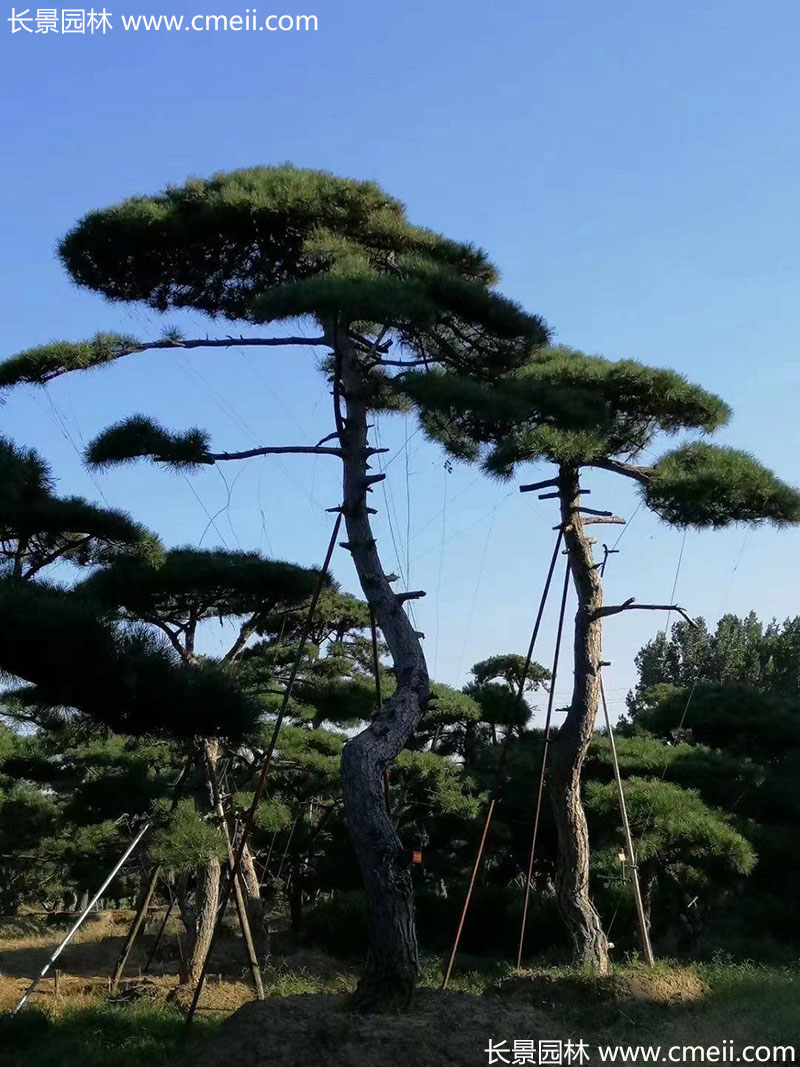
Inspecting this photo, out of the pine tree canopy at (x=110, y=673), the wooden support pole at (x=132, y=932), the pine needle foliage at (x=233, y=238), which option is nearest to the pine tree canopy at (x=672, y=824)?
the wooden support pole at (x=132, y=932)

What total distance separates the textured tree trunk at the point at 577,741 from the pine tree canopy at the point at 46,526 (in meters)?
3.53

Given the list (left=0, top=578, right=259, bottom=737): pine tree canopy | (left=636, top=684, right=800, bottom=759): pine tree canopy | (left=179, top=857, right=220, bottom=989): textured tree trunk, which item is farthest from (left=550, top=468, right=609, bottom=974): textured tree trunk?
(left=636, top=684, right=800, bottom=759): pine tree canopy

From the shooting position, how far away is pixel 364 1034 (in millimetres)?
4727

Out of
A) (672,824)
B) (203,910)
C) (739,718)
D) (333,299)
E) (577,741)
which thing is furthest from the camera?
(739,718)

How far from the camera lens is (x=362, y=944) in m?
13.0

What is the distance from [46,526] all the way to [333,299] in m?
2.17

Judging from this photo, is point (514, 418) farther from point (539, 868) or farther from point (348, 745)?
point (539, 868)

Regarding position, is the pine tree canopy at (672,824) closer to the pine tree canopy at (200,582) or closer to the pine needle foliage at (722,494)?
the pine needle foliage at (722,494)

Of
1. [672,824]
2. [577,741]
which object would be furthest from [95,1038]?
[672,824]

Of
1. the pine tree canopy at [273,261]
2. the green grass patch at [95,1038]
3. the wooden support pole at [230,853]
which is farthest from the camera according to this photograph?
the wooden support pole at [230,853]

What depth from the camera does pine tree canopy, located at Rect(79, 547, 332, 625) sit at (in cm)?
705

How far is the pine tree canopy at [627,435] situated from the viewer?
6.62 meters

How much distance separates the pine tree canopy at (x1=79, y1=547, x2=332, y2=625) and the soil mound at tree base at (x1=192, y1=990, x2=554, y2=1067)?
2.82 meters

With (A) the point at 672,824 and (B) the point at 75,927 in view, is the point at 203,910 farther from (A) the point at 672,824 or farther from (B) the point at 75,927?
(A) the point at 672,824
